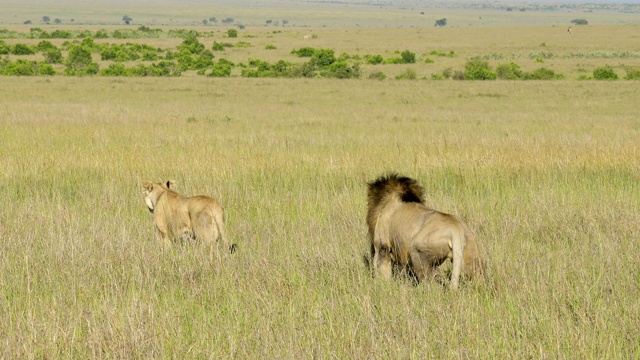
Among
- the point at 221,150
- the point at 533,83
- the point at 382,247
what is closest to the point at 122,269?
the point at 382,247

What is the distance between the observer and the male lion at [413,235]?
4902 millimetres

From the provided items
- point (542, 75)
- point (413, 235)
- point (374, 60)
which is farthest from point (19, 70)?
point (413, 235)

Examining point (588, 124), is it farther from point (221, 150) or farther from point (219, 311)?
point (219, 311)

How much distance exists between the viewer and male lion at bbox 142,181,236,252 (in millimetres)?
6863

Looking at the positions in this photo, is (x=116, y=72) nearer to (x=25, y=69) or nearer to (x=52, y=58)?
(x=25, y=69)

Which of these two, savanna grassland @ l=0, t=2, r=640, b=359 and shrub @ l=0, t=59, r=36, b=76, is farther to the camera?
shrub @ l=0, t=59, r=36, b=76

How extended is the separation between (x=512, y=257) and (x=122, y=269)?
2.99 meters

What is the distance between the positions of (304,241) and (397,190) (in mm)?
1595

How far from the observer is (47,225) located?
25.4 feet

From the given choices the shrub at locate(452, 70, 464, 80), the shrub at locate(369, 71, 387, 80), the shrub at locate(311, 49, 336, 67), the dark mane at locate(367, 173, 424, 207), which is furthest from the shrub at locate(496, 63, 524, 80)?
the dark mane at locate(367, 173, 424, 207)

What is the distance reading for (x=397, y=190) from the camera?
5.77 meters

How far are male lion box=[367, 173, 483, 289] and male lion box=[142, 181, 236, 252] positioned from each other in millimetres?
1462

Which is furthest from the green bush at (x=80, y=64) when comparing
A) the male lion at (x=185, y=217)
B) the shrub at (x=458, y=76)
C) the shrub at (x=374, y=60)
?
the male lion at (x=185, y=217)

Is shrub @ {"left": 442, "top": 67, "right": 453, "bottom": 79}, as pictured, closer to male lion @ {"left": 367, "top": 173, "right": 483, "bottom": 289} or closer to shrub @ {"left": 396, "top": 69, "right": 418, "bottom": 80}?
shrub @ {"left": 396, "top": 69, "right": 418, "bottom": 80}
